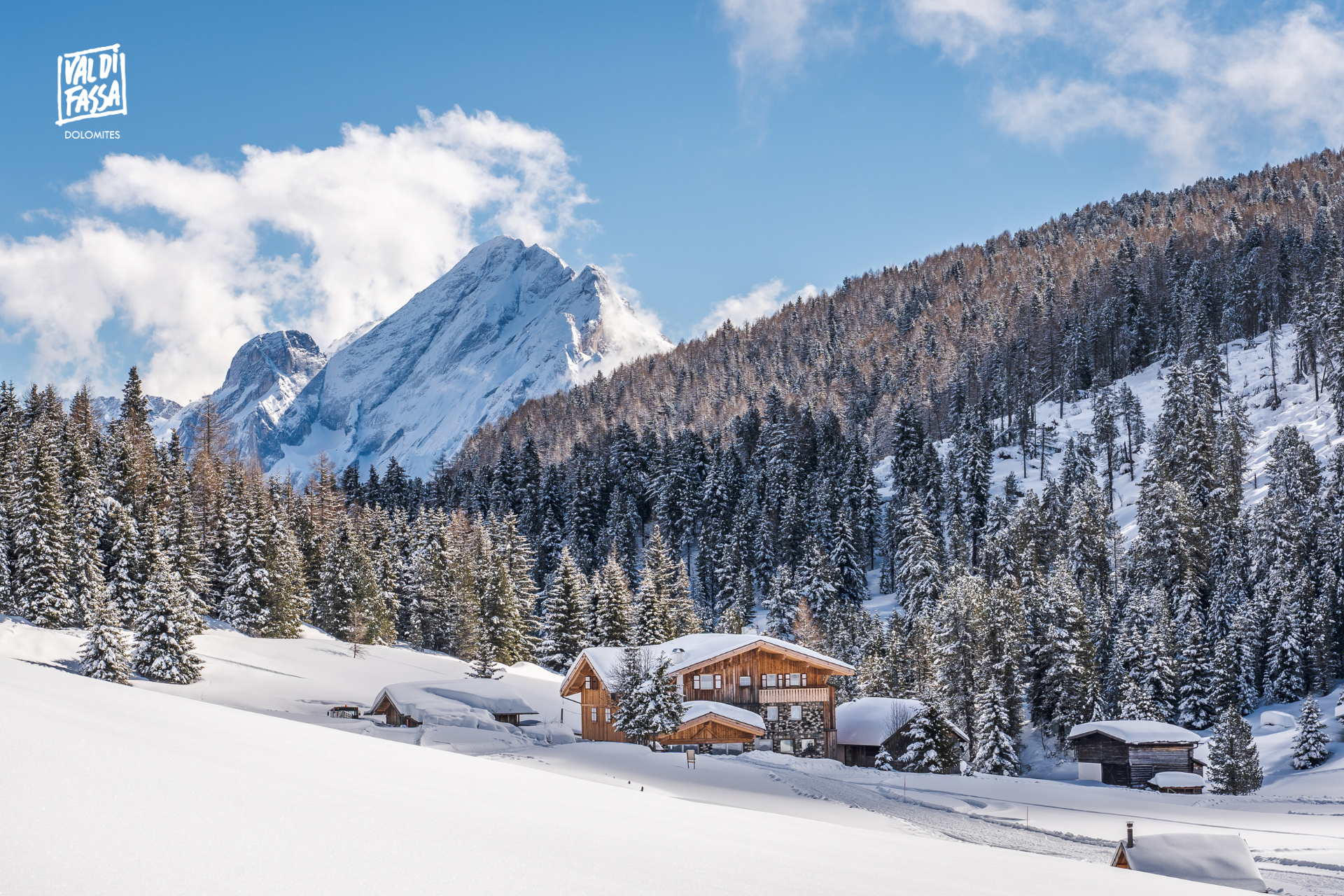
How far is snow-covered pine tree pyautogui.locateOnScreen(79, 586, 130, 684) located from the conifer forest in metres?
0.17

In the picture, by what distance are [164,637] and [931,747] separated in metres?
43.7

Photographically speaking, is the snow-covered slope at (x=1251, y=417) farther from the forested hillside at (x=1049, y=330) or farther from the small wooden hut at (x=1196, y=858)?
the small wooden hut at (x=1196, y=858)

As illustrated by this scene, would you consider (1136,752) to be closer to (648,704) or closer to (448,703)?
(648,704)

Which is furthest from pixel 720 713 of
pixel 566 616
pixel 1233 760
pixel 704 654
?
pixel 566 616

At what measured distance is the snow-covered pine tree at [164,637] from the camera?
4956cm

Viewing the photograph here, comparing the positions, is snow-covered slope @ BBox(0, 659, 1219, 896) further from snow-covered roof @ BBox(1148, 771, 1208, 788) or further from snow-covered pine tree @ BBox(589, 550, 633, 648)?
snow-covered pine tree @ BBox(589, 550, 633, 648)

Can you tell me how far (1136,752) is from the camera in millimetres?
50656

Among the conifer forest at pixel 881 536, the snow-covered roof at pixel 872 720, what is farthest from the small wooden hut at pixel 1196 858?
Answer: the snow-covered roof at pixel 872 720

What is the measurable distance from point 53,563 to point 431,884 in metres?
62.2

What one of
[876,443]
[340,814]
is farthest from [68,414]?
[876,443]

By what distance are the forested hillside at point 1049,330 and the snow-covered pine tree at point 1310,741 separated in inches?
2789

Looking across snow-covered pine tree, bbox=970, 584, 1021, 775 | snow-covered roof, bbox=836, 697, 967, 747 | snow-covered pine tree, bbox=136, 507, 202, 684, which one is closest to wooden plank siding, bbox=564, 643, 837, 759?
snow-covered roof, bbox=836, 697, 967, 747

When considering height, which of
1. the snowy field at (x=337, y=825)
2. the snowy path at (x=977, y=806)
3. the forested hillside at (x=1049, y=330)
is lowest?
the snowy path at (x=977, y=806)

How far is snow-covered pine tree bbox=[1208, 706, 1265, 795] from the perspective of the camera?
44406mm
